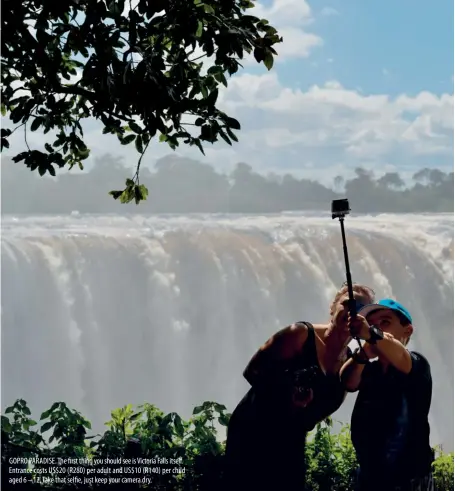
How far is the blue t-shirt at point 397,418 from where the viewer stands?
9.78ft

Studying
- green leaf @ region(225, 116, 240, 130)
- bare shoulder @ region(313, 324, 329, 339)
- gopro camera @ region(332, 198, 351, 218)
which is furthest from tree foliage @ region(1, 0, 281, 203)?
bare shoulder @ region(313, 324, 329, 339)

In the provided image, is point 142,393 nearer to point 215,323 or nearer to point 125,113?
point 215,323

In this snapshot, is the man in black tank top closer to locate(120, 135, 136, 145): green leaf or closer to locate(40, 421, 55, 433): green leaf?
locate(40, 421, 55, 433): green leaf

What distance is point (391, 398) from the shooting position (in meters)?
2.98

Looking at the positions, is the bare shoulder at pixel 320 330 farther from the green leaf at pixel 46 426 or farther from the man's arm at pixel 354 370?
the green leaf at pixel 46 426

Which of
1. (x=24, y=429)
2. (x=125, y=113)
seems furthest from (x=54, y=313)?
(x=125, y=113)

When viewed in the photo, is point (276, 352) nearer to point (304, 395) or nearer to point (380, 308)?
point (304, 395)

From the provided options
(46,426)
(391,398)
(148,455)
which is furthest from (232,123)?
(46,426)

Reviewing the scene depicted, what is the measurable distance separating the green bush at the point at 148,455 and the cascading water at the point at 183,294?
148cm

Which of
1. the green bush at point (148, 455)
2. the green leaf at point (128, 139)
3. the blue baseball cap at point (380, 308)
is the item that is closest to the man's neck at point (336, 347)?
the blue baseball cap at point (380, 308)

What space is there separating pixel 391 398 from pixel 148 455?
1.02m

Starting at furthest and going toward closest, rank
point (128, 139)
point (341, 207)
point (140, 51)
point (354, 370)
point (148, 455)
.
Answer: point (148, 455), point (354, 370), point (341, 207), point (128, 139), point (140, 51)

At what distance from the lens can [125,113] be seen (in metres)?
2.36

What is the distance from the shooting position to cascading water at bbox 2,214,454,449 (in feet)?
16.8
